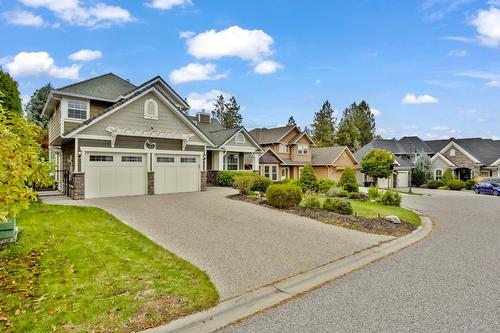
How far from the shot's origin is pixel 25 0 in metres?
12.2

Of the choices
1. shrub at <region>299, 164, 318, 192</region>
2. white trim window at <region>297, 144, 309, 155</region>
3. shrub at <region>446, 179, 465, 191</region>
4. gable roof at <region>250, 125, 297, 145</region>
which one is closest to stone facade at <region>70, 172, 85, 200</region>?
shrub at <region>299, 164, 318, 192</region>

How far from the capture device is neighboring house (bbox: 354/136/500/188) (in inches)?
1553

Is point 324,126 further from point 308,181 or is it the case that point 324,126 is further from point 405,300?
point 405,300

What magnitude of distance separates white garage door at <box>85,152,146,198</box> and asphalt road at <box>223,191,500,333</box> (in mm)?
13452

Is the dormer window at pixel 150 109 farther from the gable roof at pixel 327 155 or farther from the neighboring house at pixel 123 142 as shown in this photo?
the gable roof at pixel 327 155

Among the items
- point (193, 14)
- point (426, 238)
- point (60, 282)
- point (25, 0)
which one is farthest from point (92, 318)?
point (193, 14)

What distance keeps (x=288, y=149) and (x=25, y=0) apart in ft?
93.5

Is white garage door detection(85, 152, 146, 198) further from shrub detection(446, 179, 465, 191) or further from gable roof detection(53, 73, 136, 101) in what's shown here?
shrub detection(446, 179, 465, 191)

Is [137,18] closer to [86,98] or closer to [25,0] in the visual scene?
[25,0]

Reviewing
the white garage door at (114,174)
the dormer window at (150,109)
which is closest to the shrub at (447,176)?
the dormer window at (150,109)

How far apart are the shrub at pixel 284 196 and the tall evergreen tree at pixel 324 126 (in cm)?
4625

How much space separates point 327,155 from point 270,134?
25.6 ft

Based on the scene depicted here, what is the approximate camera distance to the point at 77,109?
17438mm

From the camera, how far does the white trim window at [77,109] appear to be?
17.2 meters
